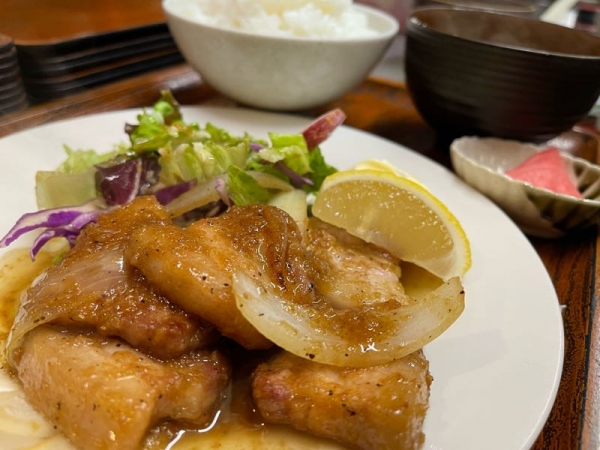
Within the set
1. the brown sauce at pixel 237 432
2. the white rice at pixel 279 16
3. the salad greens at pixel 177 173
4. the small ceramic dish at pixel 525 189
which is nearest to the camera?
the brown sauce at pixel 237 432

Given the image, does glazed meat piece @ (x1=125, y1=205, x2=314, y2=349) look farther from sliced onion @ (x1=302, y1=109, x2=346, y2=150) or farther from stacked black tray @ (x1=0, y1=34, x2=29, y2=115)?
stacked black tray @ (x1=0, y1=34, x2=29, y2=115)

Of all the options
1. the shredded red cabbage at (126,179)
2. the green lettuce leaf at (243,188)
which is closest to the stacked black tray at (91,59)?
the shredded red cabbage at (126,179)

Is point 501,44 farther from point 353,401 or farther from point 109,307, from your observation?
point 109,307

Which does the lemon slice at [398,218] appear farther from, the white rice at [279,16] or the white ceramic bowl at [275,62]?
the white rice at [279,16]

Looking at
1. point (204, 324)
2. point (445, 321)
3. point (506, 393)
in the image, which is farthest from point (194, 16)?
point (506, 393)

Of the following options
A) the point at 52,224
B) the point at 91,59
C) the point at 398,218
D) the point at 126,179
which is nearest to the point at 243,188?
the point at 126,179

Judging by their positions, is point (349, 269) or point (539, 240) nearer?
point (349, 269)

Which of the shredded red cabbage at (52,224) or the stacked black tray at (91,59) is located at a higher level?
the stacked black tray at (91,59)

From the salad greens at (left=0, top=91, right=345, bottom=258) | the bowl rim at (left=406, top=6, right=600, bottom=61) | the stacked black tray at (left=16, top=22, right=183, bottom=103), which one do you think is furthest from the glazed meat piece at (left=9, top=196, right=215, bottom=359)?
the bowl rim at (left=406, top=6, right=600, bottom=61)
